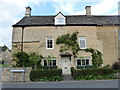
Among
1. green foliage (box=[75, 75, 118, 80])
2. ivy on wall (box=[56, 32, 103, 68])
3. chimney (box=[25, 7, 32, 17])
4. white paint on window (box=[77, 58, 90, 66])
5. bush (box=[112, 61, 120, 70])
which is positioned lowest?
green foliage (box=[75, 75, 118, 80])

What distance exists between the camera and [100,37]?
20938mm

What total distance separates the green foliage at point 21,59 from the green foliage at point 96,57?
8980 millimetres

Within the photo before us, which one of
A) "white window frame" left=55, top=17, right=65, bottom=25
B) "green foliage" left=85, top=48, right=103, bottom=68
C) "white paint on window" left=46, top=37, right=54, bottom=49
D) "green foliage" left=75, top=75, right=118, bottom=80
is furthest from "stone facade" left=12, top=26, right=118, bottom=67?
"green foliage" left=75, top=75, right=118, bottom=80

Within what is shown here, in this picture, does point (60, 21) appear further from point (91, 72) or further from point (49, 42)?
point (91, 72)

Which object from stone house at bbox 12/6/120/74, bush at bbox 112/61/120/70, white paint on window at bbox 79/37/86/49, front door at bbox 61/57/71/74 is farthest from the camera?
white paint on window at bbox 79/37/86/49

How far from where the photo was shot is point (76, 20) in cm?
2209

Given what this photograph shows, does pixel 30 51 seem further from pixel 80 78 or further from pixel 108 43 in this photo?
pixel 108 43

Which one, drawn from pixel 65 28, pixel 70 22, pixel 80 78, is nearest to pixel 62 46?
pixel 65 28

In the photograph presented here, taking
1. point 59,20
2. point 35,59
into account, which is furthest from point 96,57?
point 35,59

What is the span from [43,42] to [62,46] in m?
3.03

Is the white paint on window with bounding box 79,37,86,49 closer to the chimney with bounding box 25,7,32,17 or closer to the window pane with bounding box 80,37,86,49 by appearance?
the window pane with bounding box 80,37,86,49

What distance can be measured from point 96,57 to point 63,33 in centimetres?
624

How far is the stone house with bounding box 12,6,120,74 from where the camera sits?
19766 mm

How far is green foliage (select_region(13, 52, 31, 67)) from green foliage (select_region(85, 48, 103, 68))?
8980 mm
